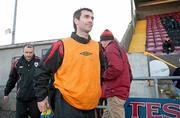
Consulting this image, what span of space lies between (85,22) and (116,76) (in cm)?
112

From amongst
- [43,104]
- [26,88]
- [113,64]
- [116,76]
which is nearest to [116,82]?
[116,76]

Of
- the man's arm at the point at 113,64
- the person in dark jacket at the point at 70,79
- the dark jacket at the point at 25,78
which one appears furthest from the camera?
the dark jacket at the point at 25,78

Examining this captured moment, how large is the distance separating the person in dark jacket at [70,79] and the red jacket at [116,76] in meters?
0.89

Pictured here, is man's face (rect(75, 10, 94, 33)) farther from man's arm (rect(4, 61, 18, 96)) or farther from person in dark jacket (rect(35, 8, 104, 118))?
man's arm (rect(4, 61, 18, 96))

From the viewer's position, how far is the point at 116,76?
3244mm

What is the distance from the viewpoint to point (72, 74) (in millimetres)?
2219

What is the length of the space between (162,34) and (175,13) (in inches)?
164

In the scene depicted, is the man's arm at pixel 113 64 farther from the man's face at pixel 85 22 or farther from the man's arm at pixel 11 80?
the man's arm at pixel 11 80

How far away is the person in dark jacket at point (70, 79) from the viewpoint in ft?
7.14

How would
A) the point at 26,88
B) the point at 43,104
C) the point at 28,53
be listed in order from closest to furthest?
the point at 43,104 < the point at 26,88 < the point at 28,53

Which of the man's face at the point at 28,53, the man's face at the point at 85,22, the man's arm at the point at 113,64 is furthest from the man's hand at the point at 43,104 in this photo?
the man's face at the point at 28,53

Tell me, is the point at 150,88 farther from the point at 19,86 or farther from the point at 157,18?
the point at 157,18

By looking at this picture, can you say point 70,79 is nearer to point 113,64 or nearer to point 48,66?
point 48,66

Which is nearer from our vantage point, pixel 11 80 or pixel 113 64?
pixel 113 64
